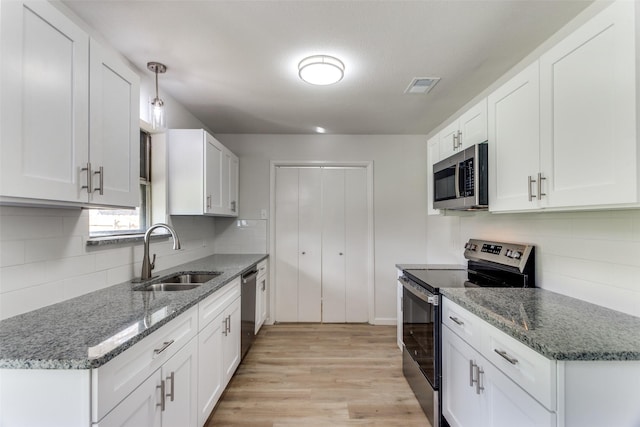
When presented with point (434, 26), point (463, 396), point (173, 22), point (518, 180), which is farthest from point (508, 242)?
point (173, 22)

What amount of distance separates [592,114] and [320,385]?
2.39 meters

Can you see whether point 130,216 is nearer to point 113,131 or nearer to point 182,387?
point 113,131

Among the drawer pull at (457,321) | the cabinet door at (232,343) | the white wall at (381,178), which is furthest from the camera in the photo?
the white wall at (381,178)

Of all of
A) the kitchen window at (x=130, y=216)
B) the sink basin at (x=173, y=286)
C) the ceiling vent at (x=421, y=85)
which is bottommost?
the sink basin at (x=173, y=286)

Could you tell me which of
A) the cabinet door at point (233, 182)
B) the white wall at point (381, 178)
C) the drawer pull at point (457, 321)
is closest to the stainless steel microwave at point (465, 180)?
the drawer pull at point (457, 321)

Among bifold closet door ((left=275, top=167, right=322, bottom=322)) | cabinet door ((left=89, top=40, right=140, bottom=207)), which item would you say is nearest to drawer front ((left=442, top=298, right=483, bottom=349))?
cabinet door ((left=89, top=40, right=140, bottom=207))

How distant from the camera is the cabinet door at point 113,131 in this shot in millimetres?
1277

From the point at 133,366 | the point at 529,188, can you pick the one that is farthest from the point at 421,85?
the point at 133,366

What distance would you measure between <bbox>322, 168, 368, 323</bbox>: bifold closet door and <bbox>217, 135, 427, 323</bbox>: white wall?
19 centimetres

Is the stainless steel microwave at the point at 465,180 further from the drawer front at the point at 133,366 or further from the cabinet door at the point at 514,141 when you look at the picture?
the drawer front at the point at 133,366

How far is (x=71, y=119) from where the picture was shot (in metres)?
1.16

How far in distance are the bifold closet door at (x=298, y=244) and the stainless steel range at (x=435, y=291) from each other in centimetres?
149

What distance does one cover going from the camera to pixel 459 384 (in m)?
1.60

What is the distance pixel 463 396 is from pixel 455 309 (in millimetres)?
446
